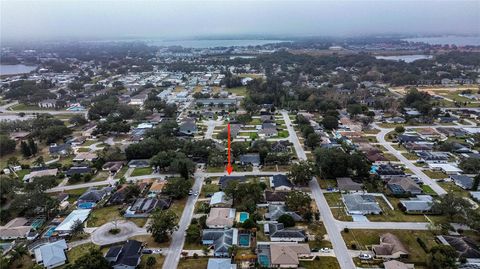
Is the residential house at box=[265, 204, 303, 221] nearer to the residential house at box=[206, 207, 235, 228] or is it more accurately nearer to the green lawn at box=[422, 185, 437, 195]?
the residential house at box=[206, 207, 235, 228]

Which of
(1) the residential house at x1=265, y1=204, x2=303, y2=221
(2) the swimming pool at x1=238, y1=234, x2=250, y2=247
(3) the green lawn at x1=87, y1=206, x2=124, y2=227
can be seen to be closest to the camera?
(2) the swimming pool at x1=238, y1=234, x2=250, y2=247

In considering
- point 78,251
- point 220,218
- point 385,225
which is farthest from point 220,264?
point 385,225

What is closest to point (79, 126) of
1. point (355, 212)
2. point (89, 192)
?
point (89, 192)

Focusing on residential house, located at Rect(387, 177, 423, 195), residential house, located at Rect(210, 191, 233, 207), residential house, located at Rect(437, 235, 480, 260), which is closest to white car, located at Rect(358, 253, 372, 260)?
residential house, located at Rect(437, 235, 480, 260)

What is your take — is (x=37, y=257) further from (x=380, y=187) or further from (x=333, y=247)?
(x=380, y=187)

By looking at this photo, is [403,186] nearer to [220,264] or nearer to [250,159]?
[250,159]
